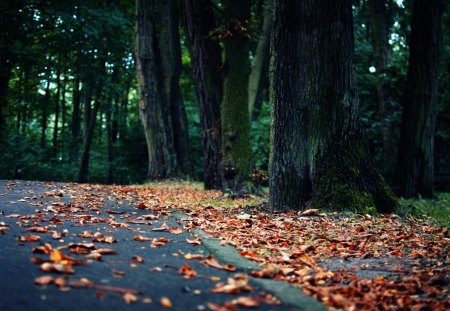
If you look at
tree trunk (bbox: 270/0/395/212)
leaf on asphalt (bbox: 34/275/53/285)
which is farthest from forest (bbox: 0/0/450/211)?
leaf on asphalt (bbox: 34/275/53/285)

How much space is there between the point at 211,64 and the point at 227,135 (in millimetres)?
2399

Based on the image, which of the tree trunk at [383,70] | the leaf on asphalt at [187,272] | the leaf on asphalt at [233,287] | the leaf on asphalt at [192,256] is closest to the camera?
the leaf on asphalt at [233,287]

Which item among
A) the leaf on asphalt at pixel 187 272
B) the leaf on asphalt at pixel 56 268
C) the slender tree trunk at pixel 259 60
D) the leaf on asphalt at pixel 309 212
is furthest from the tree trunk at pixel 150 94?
the leaf on asphalt at pixel 56 268

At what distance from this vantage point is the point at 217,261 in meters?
3.96

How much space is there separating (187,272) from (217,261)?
568 mm

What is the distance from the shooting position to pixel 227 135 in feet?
36.9

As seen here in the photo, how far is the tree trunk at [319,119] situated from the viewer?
270 inches

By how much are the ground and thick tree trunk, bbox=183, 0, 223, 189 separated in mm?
6075

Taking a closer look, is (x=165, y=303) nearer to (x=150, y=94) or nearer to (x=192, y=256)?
(x=192, y=256)

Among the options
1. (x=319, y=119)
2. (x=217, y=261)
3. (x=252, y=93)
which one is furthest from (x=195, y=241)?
(x=252, y=93)

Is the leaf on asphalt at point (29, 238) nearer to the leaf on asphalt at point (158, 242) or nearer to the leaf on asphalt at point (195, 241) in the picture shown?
the leaf on asphalt at point (158, 242)

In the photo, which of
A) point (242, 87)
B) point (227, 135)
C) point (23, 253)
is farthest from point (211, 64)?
point (23, 253)

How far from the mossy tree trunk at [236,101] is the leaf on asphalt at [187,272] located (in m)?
7.45

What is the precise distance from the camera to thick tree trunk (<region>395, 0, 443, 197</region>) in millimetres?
11805
